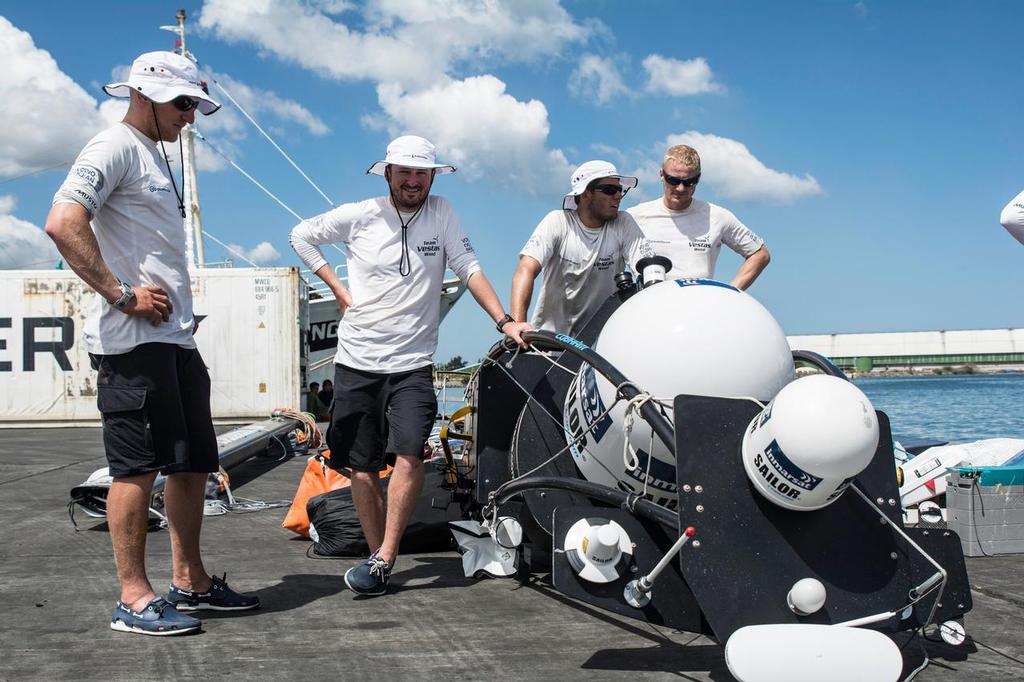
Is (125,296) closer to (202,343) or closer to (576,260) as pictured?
(576,260)

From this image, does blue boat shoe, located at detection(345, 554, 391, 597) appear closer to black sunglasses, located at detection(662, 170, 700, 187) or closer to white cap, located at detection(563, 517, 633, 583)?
white cap, located at detection(563, 517, 633, 583)

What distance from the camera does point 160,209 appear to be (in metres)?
3.60

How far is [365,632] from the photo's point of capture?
11.2 feet

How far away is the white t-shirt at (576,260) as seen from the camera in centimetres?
480

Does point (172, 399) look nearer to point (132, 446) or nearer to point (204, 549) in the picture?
point (132, 446)

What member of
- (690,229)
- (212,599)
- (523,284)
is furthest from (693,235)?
(212,599)

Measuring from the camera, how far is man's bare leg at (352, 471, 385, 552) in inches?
171

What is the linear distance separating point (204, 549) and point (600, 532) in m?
3.07

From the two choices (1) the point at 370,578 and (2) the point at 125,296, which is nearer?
(2) the point at 125,296

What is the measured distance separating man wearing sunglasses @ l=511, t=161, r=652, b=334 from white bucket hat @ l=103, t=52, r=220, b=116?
72.7 inches

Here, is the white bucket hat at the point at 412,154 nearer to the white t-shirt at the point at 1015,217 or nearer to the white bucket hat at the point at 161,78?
the white bucket hat at the point at 161,78

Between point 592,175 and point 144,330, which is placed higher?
point 592,175


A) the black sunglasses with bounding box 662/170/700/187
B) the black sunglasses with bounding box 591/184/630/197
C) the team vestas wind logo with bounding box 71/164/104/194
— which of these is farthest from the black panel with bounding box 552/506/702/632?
the black sunglasses with bounding box 662/170/700/187

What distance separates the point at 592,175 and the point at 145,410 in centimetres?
247
